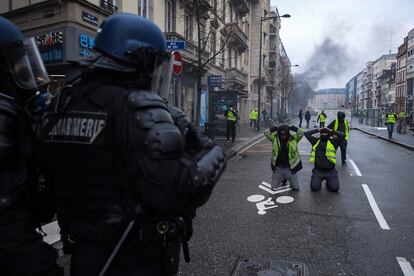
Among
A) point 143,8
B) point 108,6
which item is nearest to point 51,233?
point 108,6

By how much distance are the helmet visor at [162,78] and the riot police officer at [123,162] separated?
0.01 m

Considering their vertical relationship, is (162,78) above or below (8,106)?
above

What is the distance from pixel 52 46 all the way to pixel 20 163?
34.3 ft

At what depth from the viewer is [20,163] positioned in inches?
63.6

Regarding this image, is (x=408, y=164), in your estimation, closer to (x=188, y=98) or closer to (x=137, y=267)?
(x=137, y=267)

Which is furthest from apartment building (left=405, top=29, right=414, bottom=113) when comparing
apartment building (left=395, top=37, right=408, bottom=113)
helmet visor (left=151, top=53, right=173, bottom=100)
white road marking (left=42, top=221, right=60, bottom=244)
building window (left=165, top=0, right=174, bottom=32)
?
helmet visor (left=151, top=53, right=173, bottom=100)

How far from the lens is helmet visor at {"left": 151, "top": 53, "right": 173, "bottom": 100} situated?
1.81m

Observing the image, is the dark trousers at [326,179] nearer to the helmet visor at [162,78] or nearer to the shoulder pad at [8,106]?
the helmet visor at [162,78]

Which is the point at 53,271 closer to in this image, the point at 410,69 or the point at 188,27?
the point at 188,27

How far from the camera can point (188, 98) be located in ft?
69.5

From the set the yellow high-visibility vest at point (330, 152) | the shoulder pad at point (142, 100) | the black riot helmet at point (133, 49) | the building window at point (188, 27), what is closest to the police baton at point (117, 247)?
the shoulder pad at point (142, 100)

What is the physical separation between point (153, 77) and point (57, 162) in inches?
23.3

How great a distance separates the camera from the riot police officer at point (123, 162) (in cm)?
152

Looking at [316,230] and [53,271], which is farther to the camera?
[316,230]
